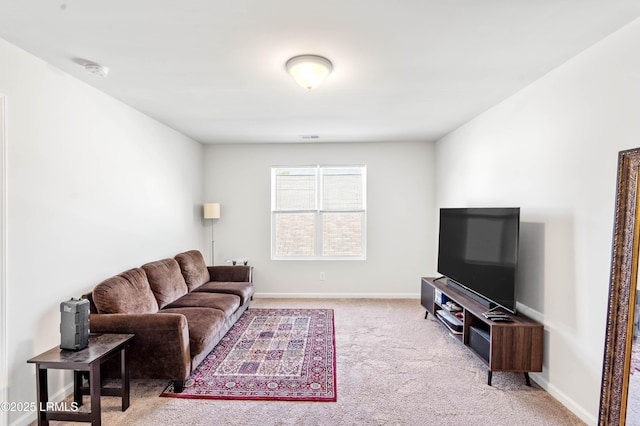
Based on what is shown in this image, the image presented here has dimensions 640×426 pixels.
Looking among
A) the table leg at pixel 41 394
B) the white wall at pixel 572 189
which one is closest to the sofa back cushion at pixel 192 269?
the table leg at pixel 41 394

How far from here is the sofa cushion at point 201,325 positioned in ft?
9.25

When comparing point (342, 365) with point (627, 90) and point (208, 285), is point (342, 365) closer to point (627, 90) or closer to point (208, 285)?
point (208, 285)

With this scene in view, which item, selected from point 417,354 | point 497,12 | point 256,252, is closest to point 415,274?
point 417,354

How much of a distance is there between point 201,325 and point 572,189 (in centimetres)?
321

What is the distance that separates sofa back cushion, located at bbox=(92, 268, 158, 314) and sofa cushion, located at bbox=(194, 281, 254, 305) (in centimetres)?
88

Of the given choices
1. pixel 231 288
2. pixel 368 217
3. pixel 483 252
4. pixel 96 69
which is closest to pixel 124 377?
pixel 231 288

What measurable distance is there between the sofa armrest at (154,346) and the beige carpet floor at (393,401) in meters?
0.20

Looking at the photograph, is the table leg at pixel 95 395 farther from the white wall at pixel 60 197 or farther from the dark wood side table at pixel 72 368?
the white wall at pixel 60 197

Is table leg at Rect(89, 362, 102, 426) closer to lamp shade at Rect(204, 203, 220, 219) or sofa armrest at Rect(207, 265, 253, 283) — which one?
sofa armrest at Rect(207, 265, 253, 283)

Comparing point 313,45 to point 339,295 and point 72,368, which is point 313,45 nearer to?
point 72,368

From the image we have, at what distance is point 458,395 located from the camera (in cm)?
263

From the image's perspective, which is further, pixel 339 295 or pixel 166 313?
pixel 339 295

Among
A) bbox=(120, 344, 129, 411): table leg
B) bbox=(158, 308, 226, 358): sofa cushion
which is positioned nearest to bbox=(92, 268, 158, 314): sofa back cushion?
bbox=(158, 308, 226, 358): sofa cushion

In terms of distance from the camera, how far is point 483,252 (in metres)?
3.23
